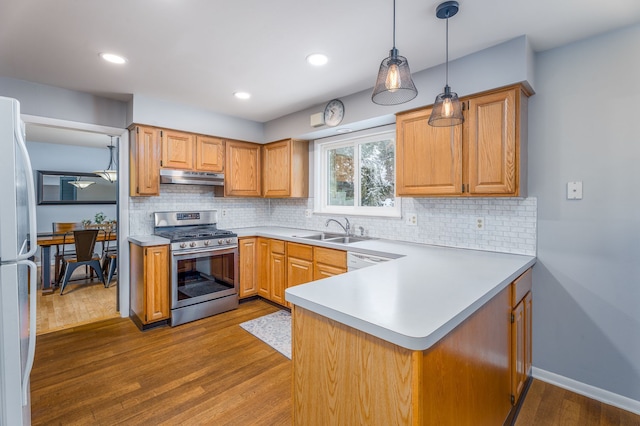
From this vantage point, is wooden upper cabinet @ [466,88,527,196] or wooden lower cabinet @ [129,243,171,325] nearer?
wooden upper cabinet @ [466,88,527,196]

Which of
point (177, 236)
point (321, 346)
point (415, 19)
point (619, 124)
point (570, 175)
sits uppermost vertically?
point (415, 19)

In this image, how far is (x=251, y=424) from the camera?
1797 millimetres

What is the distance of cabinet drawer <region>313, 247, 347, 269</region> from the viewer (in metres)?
2.85

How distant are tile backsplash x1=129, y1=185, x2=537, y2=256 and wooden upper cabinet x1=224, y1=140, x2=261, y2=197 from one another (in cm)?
32

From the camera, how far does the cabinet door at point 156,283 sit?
302cm

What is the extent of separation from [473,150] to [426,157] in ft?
→ 1.18

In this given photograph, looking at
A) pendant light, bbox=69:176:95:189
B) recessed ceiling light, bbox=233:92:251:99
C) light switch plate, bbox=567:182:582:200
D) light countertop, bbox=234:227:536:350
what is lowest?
light countertop, bbox=234:227:536:350

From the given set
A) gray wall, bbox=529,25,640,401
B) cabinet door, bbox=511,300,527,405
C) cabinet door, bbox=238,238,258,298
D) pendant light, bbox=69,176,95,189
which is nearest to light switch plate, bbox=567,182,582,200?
gray wall, bbox=529,25,640,401

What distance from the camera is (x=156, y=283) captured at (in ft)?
10.1

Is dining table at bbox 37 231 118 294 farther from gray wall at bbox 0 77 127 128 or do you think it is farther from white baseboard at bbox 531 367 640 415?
white baseboard at bbox 531 367 640 415

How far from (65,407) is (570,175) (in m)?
3.65

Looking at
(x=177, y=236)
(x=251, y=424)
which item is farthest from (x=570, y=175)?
(x=177, y=236)

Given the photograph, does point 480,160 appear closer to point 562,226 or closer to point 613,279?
point 562,226

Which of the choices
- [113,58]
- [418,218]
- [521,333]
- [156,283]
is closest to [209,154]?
[113,58]
